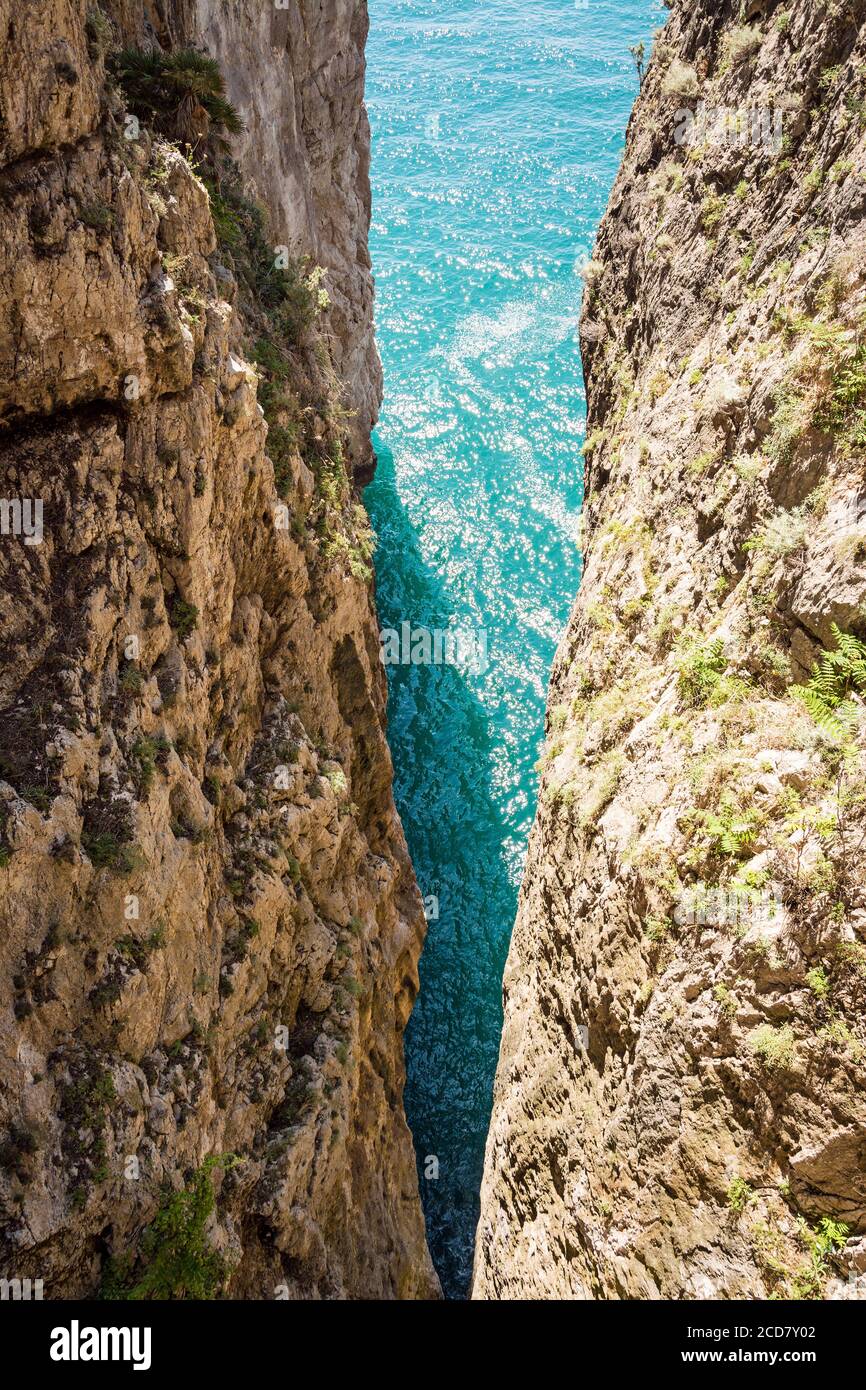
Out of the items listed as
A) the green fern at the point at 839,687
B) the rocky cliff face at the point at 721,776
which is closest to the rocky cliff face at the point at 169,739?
the rocky cliff face at the point at 721,776

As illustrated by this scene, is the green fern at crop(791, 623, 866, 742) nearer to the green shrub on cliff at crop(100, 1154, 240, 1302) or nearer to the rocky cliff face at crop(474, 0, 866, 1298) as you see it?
the rocky cliff face at crop(474, 0, 866, 1298)

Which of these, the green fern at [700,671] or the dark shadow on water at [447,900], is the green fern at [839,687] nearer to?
the green fern at [700,671]

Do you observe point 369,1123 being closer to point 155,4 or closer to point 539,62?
point 155,4

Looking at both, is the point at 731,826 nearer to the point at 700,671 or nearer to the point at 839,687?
the point at 839,687

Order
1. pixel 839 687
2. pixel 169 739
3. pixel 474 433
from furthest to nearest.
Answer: pixel 474 433, pixel 169 739, pixel 839 687

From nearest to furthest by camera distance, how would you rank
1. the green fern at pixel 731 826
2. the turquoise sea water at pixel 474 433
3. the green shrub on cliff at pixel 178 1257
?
the green shrub on cliff at pixel 178 1257, the green fern at pixel 731 826, the turquoise sea water at pixel 474 433

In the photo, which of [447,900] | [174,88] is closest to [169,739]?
[174,88]
